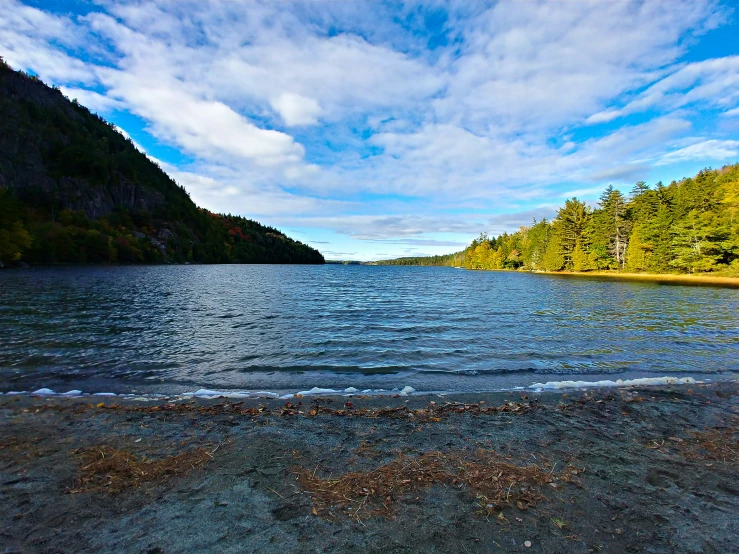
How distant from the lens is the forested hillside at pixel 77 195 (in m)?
76.9

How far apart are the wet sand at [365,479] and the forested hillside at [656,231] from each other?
7914 centimetres

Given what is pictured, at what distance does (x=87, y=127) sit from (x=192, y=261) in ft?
291

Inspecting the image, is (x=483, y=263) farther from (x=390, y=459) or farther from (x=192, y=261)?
(x=390, y=459)

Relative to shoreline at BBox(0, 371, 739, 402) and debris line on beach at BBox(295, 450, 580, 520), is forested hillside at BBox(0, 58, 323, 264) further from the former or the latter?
debris line on beach at BBox(295, 450, 580, 520)

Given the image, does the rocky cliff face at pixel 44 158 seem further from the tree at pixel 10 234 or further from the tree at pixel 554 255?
the tree at pixel 554 255

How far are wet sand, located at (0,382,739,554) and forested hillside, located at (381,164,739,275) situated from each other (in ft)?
260

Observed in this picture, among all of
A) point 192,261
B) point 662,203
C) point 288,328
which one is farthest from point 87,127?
point 662,203

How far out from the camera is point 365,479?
4918 mm

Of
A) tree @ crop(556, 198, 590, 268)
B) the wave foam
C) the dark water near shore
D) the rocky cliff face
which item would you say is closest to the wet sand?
the wave foam

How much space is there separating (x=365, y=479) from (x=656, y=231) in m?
97.0

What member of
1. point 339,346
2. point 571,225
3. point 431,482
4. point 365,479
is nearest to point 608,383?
point 431,482

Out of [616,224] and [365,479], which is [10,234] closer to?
[365,479]

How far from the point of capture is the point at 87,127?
535ft

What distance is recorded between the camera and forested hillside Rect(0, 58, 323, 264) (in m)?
76.9
